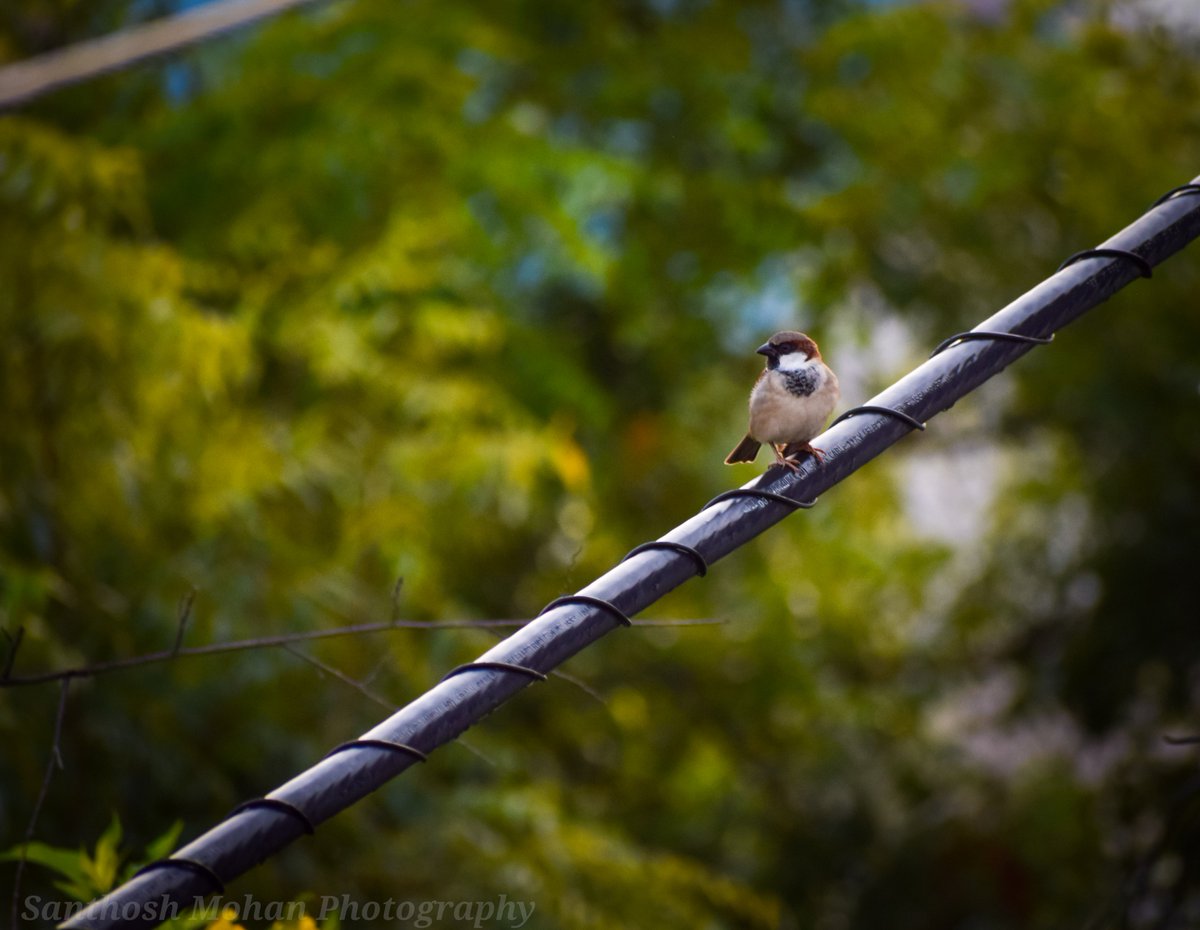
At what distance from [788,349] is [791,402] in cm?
22

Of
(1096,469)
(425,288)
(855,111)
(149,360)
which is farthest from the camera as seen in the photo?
(855,111)

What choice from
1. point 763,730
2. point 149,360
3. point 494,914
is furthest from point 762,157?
point 494,914

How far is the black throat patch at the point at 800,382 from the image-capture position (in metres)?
2.14

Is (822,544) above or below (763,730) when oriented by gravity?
above

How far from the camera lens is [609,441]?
265 inches

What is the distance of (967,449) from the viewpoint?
7.11m

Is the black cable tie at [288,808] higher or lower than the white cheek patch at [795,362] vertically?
lower

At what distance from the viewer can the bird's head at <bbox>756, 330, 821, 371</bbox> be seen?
2.26 metres

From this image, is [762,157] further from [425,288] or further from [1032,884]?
[1032,884]

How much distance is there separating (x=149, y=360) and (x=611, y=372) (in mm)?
3584

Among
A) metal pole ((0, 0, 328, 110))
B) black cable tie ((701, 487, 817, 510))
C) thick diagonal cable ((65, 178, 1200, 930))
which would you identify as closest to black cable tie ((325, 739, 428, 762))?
thick diagonal cable ((65, 178, 1200, 930))

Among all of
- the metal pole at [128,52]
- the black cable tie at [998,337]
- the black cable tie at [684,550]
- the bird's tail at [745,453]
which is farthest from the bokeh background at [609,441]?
the black cable tie at [684,550]

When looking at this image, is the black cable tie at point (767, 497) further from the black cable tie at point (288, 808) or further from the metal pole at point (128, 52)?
the metal pole at point (128, 52)

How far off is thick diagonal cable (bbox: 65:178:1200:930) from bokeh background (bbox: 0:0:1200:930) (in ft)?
4.64
